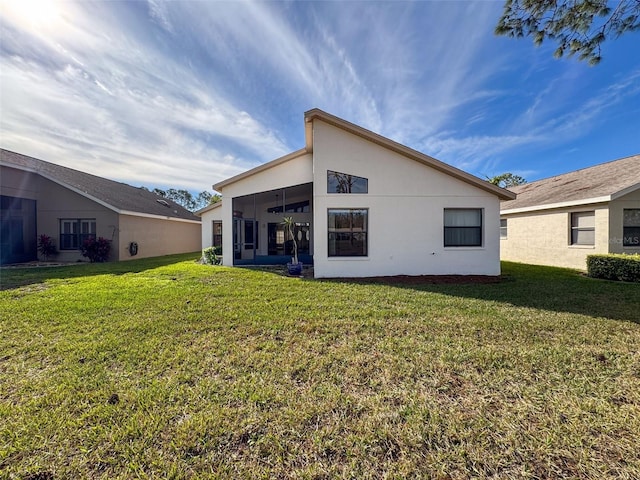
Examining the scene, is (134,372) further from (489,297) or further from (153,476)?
(489,297)

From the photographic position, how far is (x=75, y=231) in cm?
1525

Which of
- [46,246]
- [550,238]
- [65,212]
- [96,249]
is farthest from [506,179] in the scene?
[46,246]

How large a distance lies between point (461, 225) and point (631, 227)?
7.29 meters

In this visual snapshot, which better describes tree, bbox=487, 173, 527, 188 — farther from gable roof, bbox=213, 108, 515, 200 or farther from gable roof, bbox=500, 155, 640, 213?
gable roof, bbox=213, 108, 515, 200

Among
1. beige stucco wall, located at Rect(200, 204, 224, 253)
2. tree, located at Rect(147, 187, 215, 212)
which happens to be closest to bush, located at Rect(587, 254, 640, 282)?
beige stucco wall, located at Rect(200, 204, 224, 253)

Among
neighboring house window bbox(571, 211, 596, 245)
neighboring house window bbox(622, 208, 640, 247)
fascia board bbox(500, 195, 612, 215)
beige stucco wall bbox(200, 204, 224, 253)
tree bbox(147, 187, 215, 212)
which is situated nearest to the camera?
fascia board bbox(500, 195, 612, 215)

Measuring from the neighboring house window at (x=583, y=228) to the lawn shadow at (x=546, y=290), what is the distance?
2025 mm

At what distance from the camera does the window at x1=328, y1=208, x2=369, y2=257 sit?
10070 millimetres

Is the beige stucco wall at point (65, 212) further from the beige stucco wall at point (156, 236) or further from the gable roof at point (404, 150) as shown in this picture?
the gable roof at point (404, 150)

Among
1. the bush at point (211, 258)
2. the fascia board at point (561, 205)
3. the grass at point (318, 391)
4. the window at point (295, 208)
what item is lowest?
the grass at point (318, 391)

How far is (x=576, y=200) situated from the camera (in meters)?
11.5

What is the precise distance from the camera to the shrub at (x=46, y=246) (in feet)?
47.9

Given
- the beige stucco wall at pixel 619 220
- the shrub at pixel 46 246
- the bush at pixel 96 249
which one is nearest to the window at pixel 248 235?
the bush at pixel 96 249

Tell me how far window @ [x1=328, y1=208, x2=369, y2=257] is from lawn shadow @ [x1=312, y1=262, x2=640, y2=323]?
1.16 meters
